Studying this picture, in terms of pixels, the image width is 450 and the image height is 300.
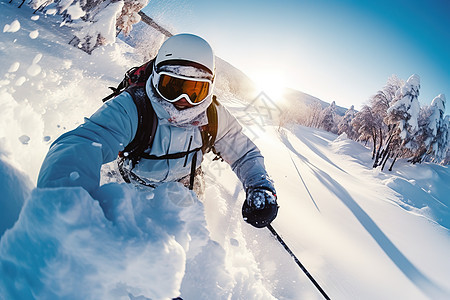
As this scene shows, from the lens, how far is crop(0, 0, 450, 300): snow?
2.04 ft

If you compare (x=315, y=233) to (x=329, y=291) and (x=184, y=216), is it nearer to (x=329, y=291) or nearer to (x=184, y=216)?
(x=329, y=291)

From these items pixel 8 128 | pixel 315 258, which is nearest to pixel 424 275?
pixel 315 258

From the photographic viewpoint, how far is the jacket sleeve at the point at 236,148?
2.37m

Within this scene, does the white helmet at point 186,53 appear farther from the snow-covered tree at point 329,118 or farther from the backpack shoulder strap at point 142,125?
the snow-covered tree at point 329,118

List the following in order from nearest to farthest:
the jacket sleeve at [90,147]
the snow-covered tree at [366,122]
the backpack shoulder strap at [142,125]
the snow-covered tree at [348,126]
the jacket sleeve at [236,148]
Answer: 1. the jacket sleeve at [90,147]
2. the backpack shoulder strap at [142,125]
3. the jacket sleeve at [236,148]
4. the snow-covered tree at [366,122]
5. the snow-covered tree at [348,126]

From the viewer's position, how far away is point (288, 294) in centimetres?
262

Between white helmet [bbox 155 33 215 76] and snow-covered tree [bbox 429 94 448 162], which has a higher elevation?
snow-covered tree [bbox 429 94 448 162]

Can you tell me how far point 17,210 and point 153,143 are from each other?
3.32 ft

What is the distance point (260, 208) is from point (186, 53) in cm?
146

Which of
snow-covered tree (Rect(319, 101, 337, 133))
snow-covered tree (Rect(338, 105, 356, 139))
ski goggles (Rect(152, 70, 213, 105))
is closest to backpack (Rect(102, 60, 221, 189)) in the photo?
ski goggles (Rect(152, 70, 213, 105))

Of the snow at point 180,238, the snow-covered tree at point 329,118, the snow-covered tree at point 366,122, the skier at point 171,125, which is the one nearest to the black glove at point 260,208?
the skier at point 171,125

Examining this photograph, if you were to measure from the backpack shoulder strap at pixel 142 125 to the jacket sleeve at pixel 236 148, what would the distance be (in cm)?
76

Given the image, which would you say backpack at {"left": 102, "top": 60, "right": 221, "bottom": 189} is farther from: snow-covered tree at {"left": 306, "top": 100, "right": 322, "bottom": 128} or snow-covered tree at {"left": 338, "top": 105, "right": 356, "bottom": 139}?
snow-covered tree at {"left": 306, "top": 100, "right": 322, "bottom": 128}

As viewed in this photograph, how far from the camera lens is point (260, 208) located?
2.02 meters
